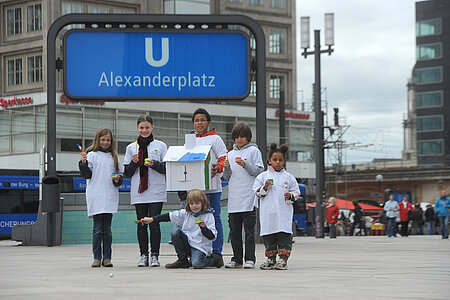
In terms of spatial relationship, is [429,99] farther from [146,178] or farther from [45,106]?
[146,178]

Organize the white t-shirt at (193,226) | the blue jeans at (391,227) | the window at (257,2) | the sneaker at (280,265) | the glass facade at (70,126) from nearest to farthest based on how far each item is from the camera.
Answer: the sneaker at (280,265) < the white t-shirt at (193,226) < the blue jeans at (391,227) < the glass facade at (70,126) < the window at (257,2)

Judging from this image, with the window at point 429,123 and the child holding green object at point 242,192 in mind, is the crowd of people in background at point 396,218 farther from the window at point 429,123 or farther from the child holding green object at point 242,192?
the window at point 429,123

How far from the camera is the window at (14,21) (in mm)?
51188

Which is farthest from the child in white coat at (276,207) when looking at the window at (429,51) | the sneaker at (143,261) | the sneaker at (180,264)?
the window at (429,51)

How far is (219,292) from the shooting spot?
621cm

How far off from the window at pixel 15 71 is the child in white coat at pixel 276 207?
4408 centimetres

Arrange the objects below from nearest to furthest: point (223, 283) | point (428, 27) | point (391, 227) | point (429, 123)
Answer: point (223, 283) < point (391, 227) < point (429, 123) < point (428, 27)

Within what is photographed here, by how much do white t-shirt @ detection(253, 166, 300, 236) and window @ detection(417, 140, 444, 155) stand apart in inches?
3797

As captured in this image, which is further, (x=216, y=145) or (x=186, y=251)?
(x=216, y=145)

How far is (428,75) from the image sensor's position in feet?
347

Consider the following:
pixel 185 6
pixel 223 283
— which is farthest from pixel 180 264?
pixel 185 6

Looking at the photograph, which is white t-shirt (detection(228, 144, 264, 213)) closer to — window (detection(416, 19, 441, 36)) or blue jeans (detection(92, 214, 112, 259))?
blue jeans (detection(92, 214, 112, 259))

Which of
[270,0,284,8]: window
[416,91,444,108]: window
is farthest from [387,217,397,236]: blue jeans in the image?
[416,91,444,108]: window

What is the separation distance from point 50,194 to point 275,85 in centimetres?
4545
